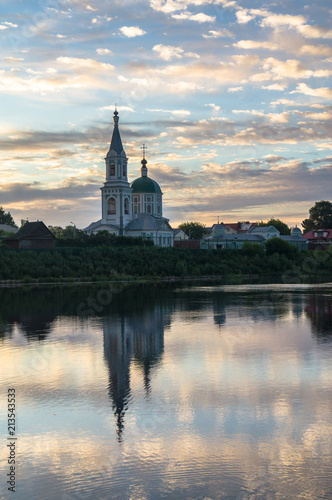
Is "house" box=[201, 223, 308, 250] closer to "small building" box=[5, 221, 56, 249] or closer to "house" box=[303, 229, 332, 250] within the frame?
"house" box=[303, 229, 332, 250]

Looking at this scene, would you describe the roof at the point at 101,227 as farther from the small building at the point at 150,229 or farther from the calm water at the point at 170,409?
the calm water at the point at 170,409

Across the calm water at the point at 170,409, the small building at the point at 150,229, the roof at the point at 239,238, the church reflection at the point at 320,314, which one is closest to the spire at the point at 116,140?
the small building at the point at 150,229

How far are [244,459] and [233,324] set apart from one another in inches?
715

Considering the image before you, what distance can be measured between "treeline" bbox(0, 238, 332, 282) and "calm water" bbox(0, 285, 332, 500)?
1336 inches

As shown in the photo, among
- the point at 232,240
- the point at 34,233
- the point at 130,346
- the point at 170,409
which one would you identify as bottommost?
the point at 170,409

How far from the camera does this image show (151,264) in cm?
7144

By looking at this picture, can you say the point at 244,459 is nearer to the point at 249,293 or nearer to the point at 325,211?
the point at 249,293

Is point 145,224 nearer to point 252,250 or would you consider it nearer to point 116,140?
point 116,140

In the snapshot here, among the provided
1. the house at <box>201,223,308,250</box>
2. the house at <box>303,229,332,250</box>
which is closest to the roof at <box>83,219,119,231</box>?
the house at <box>201,223,308,250</box>

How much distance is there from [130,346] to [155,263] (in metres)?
49.9

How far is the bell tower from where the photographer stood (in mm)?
108500

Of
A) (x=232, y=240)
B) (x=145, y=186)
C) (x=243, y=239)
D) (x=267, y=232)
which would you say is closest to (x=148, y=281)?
(x=232, y=240)

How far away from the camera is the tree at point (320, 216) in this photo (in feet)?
522

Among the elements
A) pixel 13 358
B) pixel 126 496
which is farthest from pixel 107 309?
pixel 126 496
